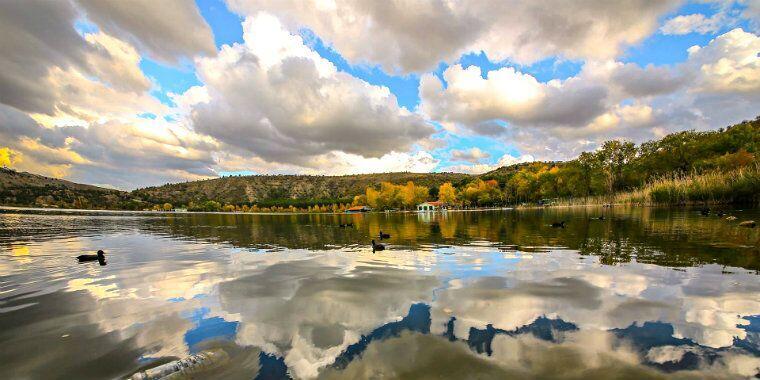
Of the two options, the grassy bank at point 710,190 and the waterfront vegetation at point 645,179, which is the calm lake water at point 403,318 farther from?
the waterfront vegetation at point 645,179

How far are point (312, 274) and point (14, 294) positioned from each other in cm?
1058

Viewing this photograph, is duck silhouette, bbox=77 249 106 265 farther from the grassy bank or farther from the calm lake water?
the grassy bank

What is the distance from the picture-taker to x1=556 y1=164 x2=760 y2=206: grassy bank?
5087cm

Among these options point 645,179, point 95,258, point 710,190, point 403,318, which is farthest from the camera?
point 645,179

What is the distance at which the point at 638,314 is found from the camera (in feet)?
28.6

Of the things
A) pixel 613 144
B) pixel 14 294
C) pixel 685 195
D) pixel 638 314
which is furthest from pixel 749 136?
pixel 14 294

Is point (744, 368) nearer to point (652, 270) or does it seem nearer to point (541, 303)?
point (541, 303)

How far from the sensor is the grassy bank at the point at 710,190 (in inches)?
2003

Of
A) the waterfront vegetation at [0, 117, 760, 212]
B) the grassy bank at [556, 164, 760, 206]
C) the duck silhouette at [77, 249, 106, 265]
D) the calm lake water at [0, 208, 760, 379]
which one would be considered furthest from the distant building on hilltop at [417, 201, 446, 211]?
the duck silhouette at [77, 249, 106, 265]

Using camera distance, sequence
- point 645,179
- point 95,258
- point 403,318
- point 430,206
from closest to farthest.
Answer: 1. point 403,318
2. point 95,258
3. point 645,179
4. point 430,206

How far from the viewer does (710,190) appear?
58.8 metres

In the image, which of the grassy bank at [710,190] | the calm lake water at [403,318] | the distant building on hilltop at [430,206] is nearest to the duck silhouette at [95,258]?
the calm lake water at [403,318]

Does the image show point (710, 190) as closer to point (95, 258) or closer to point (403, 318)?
point (403, 318)

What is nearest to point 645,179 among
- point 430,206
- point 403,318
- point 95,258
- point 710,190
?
point 710,190
